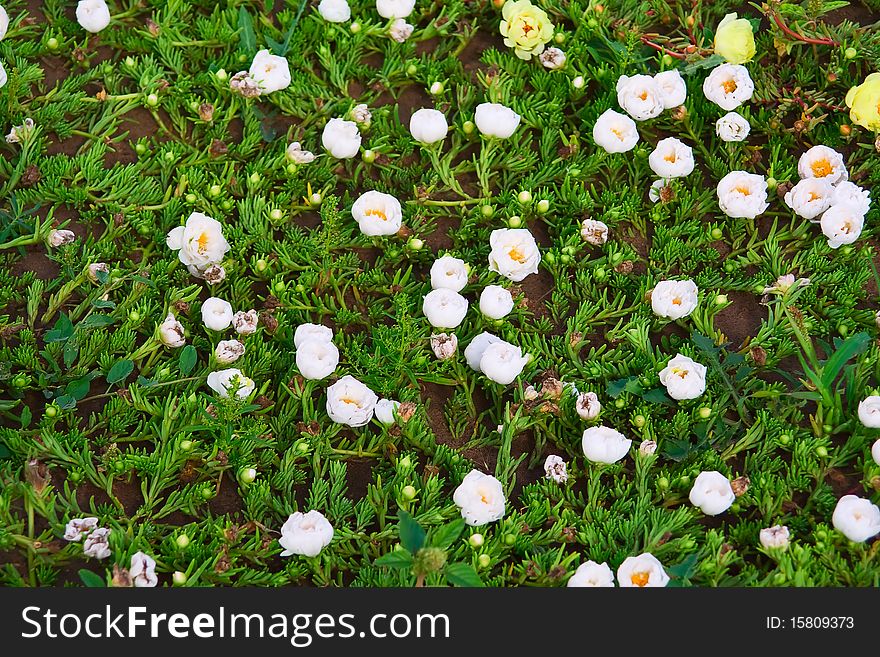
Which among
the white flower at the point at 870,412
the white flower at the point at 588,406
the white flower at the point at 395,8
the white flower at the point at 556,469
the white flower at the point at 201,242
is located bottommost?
A: the white flower at the point at 556,469

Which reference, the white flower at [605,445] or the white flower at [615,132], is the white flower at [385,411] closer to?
the white flower at [605,445]

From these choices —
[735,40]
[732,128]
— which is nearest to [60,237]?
[732,128]

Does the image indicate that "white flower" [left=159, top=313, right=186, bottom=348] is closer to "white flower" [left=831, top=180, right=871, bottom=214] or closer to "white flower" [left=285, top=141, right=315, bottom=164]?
"white flower" [left=285, top=141, right=315, bottom=164]

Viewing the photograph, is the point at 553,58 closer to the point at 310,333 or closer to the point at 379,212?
the point at 379,212

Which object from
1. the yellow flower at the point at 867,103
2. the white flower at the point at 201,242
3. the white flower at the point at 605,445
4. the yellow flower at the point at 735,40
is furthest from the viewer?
the yellow flower at the point at 735,40

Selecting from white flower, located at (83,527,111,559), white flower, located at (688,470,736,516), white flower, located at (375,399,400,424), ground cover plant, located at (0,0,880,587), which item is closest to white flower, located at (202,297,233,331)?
ground cover plant, located at (0,0,880,587)

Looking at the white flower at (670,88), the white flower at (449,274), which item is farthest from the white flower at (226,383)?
the white flower at (670,88)
